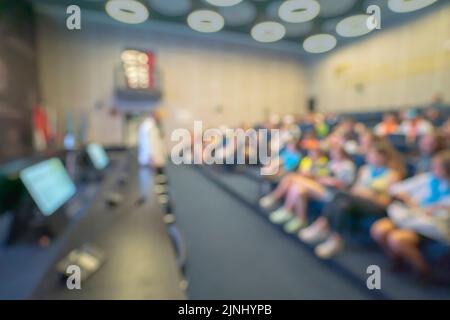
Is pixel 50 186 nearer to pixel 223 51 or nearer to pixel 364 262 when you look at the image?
pixel 223 51

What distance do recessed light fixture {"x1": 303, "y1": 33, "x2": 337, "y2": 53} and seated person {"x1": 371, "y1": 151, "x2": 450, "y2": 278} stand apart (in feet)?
3.75

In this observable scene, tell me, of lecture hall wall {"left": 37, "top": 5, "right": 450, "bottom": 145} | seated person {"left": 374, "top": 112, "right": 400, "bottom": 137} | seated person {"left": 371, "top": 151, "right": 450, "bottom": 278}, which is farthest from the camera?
seated person {"left": 374, "top": 112, "right": 400, "bottom": 137}

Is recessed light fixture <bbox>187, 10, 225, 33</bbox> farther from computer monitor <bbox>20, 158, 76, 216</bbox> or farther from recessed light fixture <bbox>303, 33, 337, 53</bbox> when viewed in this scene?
computer monitor <bbox>20, 158, 76, 216</bbox>

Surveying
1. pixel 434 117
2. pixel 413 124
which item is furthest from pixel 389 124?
pixel 434 117

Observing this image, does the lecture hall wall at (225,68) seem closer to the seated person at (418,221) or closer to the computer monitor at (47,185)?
the computer monitor at (47,185)

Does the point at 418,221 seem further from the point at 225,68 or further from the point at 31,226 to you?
the point at 31,226

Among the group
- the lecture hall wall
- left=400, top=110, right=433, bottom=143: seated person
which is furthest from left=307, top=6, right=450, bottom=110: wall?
left=400, top=110, right=433, bottom=143: seated person

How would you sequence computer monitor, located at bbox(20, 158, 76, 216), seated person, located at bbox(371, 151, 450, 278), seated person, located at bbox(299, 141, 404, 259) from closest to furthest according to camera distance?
computer monitor, located at bbox(20, 158, 76, 216) < seated person, located at bbox(371, 151, 450, 278) < seated person, located at bbox(299, 141, 404, 259)

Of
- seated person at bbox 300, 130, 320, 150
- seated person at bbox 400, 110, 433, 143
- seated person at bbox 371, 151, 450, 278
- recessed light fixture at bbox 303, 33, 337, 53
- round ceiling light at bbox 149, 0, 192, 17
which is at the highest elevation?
seated person at bbox 400, 110, 433, 143

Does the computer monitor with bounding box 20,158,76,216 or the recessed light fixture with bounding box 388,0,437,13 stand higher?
the recessed light fixture with bounding box 388,0,437,13

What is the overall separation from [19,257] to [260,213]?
214 cm

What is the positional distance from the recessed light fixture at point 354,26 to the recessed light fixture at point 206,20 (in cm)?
22

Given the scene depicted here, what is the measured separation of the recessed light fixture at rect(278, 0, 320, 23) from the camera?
43cm

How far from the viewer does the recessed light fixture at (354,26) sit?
0.46m
